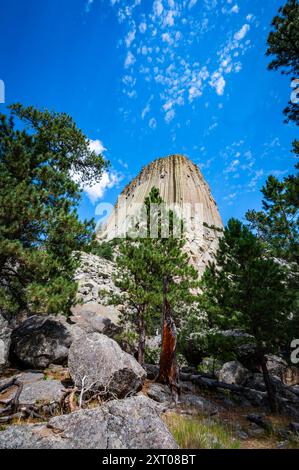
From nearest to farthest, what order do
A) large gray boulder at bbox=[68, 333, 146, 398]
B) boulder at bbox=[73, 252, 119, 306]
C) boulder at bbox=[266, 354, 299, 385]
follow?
large gray boulder at bbox=[68, 333, 146, 398], boulder at bbox=[266, 354, 299, 385], boulder at bbox=[73, 252, 119, 306]

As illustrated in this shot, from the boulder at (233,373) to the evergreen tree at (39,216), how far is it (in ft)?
38.4

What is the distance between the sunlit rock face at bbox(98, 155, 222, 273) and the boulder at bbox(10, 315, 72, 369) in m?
40.2

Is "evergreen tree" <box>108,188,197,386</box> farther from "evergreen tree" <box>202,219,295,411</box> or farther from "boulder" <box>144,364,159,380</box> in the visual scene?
"evergreen tree" <box>202,219,295,411</box>

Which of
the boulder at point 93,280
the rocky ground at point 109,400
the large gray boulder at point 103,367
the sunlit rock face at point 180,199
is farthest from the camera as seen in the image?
the sunlit rock face at point 180,199

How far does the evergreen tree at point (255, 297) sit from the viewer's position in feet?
36.4

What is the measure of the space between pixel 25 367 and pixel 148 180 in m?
63.5

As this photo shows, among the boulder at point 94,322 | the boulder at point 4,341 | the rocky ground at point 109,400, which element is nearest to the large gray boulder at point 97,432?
the rocky ground at point 109,400

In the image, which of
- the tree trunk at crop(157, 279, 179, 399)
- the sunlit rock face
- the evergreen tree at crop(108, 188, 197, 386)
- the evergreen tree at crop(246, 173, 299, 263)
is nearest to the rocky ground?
the tree trunk at crop(157, 279, 179, 399)

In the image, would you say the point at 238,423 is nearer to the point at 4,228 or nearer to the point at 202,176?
the point at 4,228

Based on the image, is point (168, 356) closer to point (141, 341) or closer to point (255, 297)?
point (141, 341)

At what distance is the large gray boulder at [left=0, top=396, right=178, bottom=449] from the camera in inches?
125

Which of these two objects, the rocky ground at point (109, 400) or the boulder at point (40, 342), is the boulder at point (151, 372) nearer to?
the rocky ground at point (109, 400)

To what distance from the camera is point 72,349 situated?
338 inches
